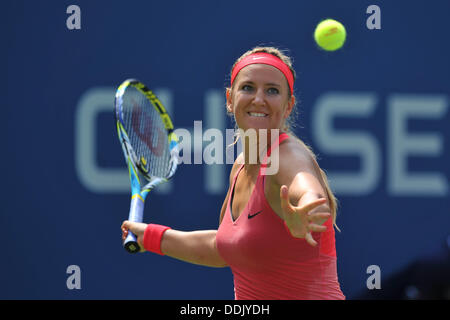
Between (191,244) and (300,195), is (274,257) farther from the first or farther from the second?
(191,244)

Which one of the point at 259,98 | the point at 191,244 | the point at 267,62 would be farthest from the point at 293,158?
the point at 191,244

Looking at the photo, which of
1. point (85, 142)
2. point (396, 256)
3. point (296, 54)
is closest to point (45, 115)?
point (85, 142)

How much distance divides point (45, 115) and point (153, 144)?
3.50 feet

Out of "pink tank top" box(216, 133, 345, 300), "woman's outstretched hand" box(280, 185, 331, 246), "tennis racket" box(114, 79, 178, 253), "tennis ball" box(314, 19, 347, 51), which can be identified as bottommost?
"pink tank top" box(216, 133, 345, 300)

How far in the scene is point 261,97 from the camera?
6.98ft

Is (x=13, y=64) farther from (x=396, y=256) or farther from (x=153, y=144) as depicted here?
(x=396, y=256)

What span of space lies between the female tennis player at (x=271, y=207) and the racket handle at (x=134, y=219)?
411 millimetres

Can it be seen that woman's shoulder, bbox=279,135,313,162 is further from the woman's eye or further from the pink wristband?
the pink wristband

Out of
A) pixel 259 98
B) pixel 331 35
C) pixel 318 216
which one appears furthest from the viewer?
pixel 331 35

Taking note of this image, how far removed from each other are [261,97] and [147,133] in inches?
41.3

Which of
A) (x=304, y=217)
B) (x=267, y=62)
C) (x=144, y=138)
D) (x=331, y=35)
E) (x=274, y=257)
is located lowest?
(x=274, y=257)

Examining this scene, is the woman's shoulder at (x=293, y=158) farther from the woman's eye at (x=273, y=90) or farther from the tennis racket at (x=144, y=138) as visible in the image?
the tennis racket at (x=144, y=138)

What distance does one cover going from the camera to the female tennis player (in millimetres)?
1918

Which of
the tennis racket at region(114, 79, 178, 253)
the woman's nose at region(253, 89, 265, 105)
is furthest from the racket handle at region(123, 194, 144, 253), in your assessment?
the woman's nose at region(253, 89, 265, 105)
